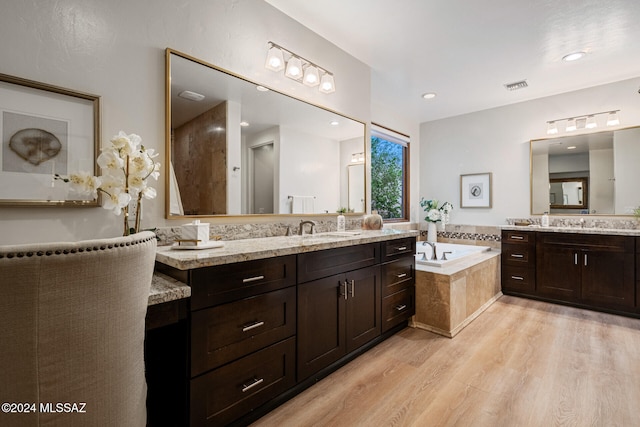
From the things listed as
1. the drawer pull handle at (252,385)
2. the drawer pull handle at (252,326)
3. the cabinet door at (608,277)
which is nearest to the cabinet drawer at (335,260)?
the drawer pull handle at (252,326)

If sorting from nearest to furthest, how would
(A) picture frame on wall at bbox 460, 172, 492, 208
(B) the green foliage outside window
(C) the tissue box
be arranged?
(C) the tissue box < (A) picture frame on wall at bbox 460, 172, 492, 208 < (B) the green foliage outside window

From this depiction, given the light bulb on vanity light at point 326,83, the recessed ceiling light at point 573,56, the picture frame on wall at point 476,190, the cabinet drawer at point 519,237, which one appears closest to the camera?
the light bulb on vanity light at point 326,83

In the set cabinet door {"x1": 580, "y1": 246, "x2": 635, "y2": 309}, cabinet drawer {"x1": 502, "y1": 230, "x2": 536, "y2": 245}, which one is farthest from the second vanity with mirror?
cabinet door {"x1": 580, "y1": 246, "x2": 635, "y2": 309}

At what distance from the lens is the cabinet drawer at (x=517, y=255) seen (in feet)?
11.9

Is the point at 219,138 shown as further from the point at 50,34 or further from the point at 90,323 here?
the point at 90,323

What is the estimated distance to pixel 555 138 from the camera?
377 centimetres

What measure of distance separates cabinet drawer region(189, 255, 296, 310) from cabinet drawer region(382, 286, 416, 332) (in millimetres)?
1095

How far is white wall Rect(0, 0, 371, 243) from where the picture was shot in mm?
1266

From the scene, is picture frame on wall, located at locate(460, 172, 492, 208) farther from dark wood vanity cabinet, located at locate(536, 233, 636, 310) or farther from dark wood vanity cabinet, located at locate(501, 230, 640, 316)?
dark wood vanity cabinet, located at locate(536, 233, 636, 310)

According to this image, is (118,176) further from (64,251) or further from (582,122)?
(582,122)

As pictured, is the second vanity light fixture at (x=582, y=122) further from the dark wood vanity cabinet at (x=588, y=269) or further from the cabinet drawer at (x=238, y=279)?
the cabinet drawer at (x=238, y=279)

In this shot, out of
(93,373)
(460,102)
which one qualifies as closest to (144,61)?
(93,373)

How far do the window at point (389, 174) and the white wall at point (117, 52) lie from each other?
253cm

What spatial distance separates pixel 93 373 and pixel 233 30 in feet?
6.79
